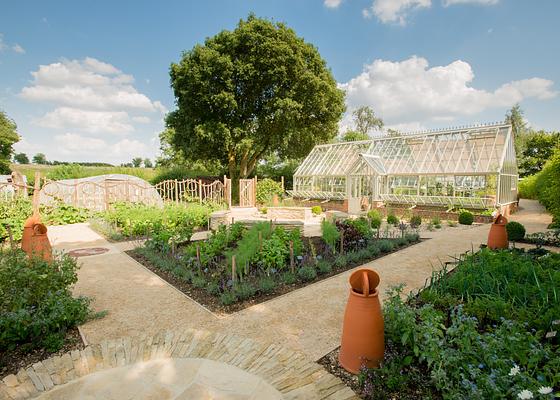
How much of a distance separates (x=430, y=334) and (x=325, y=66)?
23.1 meters

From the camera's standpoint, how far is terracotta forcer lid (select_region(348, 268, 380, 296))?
2756 millimetres

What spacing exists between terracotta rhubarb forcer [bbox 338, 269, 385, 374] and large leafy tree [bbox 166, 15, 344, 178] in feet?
56.7

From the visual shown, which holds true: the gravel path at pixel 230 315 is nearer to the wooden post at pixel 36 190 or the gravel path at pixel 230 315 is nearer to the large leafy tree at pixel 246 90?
the wooden post at pixel 36 190

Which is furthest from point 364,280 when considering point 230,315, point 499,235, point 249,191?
point 249,191

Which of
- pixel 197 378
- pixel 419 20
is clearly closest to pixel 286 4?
pixel 419 20

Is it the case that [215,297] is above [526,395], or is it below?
below

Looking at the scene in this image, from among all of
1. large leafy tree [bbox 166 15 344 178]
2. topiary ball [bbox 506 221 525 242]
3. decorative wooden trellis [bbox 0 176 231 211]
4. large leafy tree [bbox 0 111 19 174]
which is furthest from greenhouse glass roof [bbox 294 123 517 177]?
large leafy tree [bbox 0 111 19 174]

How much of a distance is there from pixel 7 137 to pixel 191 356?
110 ft

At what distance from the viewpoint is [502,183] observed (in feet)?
46.2

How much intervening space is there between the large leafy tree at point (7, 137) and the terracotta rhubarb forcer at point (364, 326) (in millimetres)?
31153

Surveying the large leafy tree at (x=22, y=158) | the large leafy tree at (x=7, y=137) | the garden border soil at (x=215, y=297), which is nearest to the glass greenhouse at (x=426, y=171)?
the garden border soil at (x=215, y=297)

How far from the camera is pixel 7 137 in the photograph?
2606cm

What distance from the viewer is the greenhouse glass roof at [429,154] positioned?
47.0ft

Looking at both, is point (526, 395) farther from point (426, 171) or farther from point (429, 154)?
point (429, 154)
